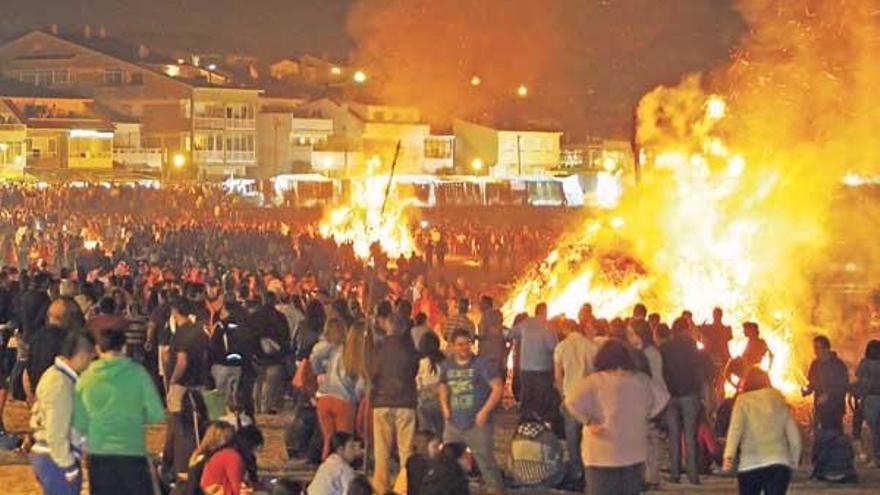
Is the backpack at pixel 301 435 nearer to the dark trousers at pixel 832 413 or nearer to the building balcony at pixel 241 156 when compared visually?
the dark trousers at pixel 832 413

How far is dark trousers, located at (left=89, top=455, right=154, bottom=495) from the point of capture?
8562 mm

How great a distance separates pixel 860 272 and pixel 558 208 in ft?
159

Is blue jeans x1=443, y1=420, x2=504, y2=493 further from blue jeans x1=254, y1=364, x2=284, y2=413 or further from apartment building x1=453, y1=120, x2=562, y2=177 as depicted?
apartment building x1=453, y1=120, x2=562, y2=177

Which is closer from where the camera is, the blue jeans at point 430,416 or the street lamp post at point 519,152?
the blue jeans at point 430,416

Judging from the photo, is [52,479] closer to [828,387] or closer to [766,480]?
[766,480]

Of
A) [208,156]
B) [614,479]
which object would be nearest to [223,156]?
[208,156]

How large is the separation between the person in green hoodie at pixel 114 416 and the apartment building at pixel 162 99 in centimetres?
8547

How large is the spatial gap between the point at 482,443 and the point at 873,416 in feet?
14.0

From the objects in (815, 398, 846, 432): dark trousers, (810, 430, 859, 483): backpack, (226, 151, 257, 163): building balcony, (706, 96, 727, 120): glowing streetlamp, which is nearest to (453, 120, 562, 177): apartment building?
(226, 151, 257, 163): building balcony

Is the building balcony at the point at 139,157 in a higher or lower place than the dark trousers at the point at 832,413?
higher

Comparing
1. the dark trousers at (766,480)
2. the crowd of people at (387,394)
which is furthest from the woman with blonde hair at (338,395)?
the dark trousers at (766,480)

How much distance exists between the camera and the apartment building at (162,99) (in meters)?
95.7

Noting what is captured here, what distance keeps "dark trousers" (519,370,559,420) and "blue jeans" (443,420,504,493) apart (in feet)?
8.14

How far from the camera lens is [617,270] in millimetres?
20969
